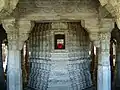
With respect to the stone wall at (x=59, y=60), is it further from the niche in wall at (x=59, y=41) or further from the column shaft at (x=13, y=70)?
the column shaft at (x=13, y=70)

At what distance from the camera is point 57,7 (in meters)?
8.20

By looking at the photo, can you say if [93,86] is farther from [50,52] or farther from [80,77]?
[50,52]

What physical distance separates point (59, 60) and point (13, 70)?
2447 mm

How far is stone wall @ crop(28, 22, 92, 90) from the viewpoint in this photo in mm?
10109

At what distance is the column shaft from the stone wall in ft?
6.67

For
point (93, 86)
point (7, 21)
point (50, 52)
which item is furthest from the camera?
point (93, 86)

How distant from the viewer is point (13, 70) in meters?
8.25

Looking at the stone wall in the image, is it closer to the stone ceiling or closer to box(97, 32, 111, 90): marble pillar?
the stone ceiling

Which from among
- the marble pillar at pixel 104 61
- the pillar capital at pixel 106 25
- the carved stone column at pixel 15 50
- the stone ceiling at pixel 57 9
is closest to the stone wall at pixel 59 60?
the stone ceiling at pixel 57 9

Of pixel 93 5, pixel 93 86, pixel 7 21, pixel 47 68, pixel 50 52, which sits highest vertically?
pixel 93 5

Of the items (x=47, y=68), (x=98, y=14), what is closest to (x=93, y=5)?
(x=98, y=14)

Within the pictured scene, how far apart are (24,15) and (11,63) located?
1.59 metres

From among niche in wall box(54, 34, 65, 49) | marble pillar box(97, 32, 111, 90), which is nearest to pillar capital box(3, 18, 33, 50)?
niche in wall box(54, 34, 65, 49)

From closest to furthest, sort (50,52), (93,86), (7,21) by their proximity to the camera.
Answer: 1. (7,21)
2. (50,52)
3. (93,86)
